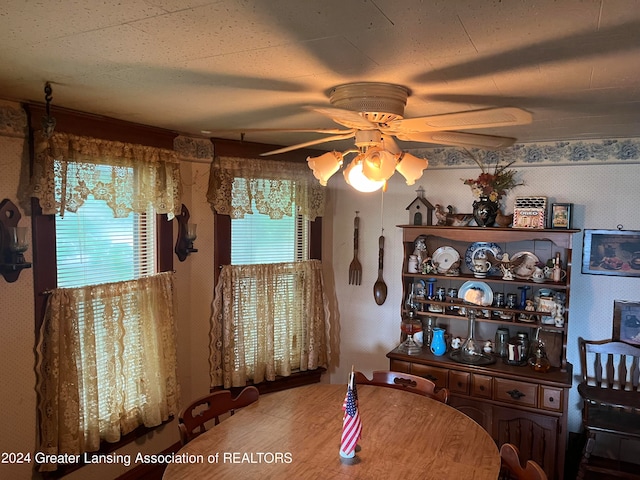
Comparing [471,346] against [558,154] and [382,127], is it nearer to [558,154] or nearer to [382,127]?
[558,154]

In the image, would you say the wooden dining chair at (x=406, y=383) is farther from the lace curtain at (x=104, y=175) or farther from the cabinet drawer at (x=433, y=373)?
the lace curtain at (x=104, y=175)

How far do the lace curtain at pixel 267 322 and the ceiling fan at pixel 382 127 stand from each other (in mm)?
1710

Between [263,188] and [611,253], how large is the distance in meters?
2.43

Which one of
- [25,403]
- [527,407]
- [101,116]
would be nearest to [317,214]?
[101,116]

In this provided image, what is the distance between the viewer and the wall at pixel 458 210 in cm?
302

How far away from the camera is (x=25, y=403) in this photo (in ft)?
7.72

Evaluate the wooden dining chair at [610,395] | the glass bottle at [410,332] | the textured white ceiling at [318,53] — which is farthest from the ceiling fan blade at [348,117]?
the wooden dining chair at [610,395]

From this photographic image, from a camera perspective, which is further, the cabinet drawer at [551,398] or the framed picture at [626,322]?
the framed picture at [626,322]

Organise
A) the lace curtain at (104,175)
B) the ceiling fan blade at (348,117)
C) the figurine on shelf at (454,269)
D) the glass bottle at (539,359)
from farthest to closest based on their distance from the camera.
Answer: the figurine on shelf at (454,269)
the glass bottle at (539,359)
the lace curtain at (104,175)
the ceiling fan blade at (348,117)

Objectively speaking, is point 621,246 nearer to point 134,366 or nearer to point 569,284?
point 569,284

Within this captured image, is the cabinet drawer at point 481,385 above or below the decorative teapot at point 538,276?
below

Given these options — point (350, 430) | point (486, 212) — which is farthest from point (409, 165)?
point (486, 212)

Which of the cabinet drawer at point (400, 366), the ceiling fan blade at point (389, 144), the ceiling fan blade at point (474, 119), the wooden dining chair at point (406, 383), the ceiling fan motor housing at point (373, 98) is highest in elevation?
the ceiling fan motor housing at point (373, 98)

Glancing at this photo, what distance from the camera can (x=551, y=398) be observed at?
2832 millimetres
